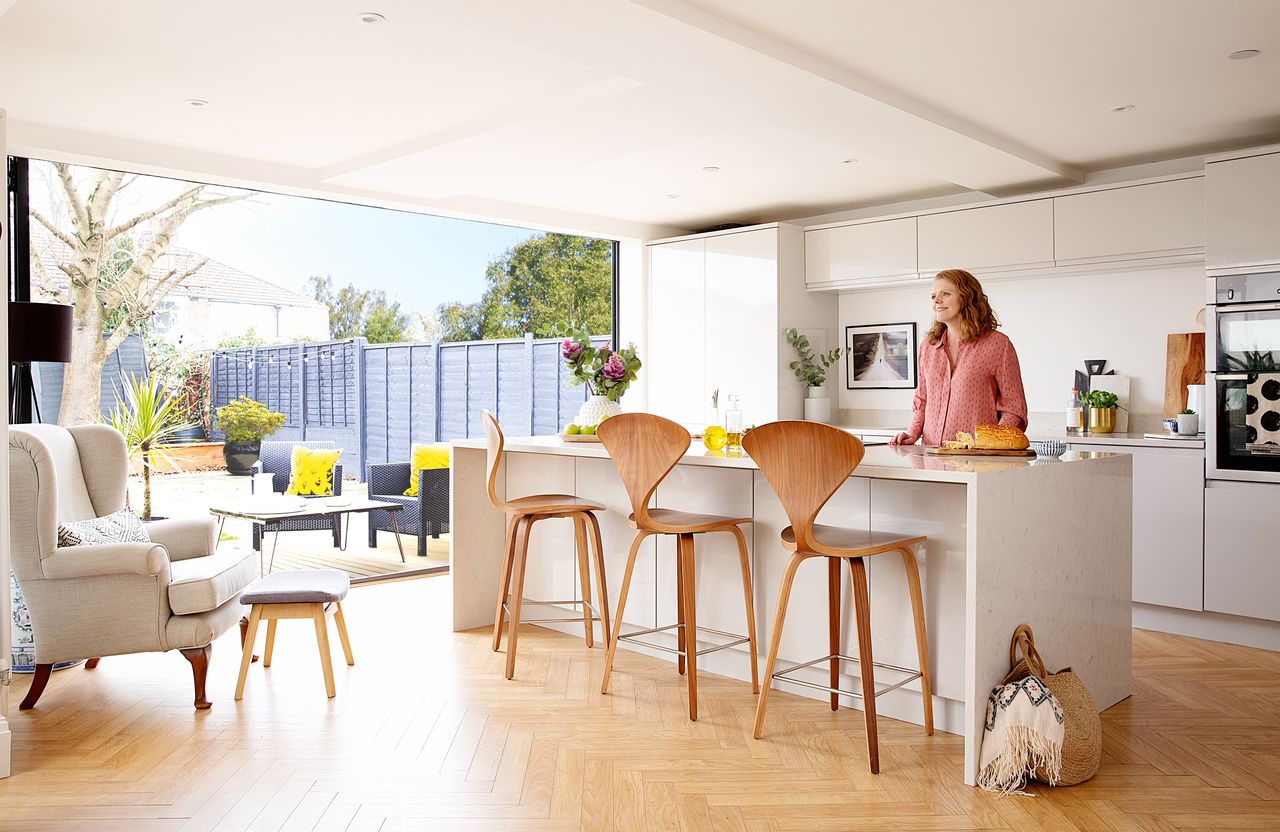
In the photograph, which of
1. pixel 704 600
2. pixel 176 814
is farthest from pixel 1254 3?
pixel 176 814

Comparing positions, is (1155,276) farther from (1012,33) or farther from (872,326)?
(1012,33)

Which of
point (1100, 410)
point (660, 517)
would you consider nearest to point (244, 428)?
point (660, 517)

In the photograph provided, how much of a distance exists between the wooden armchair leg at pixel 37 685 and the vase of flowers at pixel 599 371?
225cm

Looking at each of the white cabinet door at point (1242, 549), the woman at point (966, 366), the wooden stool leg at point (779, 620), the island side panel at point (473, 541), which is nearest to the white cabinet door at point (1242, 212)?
the white cabinet door at point (1242, 549)

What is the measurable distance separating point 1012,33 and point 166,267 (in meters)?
4.04

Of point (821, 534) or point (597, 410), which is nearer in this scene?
point (821, 534)

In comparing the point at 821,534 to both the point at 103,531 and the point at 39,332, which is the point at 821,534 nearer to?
the point at 103,531

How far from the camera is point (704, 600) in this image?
12.9ft

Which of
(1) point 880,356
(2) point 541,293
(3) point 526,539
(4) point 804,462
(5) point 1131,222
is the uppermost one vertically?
(5) point 1131,222

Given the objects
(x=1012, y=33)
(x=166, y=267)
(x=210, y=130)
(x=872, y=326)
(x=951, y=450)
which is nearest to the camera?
(x=1012, y=33)

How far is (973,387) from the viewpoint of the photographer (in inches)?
152

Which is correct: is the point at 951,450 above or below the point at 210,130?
below

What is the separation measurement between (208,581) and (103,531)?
52 centimetres

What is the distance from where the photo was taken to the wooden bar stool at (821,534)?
2951 millimetres
